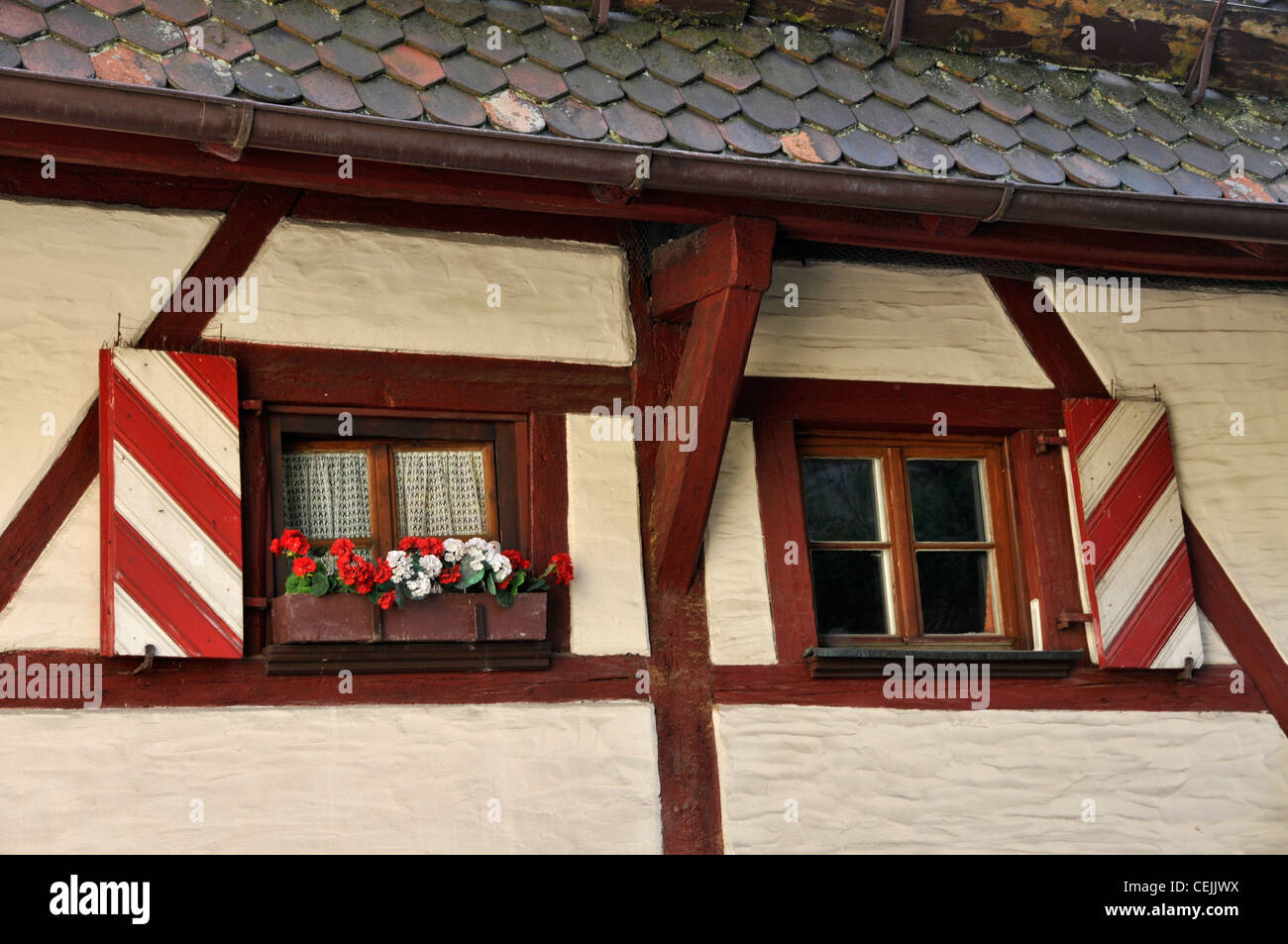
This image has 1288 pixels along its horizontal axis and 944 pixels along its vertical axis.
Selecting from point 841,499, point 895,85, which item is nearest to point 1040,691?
point 841,499

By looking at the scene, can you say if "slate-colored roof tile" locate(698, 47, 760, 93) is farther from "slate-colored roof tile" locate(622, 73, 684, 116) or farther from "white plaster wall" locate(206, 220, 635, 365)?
"white plaster wall" locate(206, 220, 635, 365)

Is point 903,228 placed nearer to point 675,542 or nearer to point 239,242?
point 675,542

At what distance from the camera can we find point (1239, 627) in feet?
17.8

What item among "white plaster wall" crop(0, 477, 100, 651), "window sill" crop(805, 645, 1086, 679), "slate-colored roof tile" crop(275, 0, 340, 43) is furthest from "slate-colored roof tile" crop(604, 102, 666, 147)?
"white plaster wall" crop(0, 477, 100, 651)

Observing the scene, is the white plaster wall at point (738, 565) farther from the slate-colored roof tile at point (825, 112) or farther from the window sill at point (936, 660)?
the slate-colored roof tile at point (825, 112)

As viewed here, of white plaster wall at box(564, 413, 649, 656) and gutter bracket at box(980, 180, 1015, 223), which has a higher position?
gutter bracket at box(980, 180, 1015, 223)

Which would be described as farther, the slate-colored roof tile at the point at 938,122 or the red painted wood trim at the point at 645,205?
the slate-colored roof tile at the point at 938,122

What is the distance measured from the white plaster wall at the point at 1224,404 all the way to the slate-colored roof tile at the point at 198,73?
2880 mm

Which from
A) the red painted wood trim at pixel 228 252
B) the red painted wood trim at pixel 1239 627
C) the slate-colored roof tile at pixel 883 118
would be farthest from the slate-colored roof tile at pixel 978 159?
the red painted wood trim at pixel 228 252

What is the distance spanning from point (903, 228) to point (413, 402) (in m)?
1.49

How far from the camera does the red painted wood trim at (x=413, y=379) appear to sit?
469cm

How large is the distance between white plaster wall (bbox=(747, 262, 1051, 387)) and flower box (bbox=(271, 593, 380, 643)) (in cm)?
147

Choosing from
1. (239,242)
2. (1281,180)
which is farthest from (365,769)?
(1281,180)

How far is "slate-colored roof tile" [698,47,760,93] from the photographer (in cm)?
467
